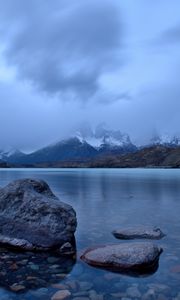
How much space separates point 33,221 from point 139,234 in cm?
557

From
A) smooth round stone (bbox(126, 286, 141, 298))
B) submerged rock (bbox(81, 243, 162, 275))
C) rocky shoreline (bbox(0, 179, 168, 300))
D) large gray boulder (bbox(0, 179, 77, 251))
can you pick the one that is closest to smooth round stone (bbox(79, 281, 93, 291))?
rocky shoreline (bbox(0, 179, 168, 300))

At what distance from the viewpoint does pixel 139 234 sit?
18.7 meters

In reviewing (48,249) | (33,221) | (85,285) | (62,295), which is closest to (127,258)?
(85,285)

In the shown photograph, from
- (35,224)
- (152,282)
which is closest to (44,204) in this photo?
(35,224)

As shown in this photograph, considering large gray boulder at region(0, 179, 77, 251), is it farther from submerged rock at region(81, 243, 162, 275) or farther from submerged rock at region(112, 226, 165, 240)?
submerged rock at region(112, 226, 165, 240)

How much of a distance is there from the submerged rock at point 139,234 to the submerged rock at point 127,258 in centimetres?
363

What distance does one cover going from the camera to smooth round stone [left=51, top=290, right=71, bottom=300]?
10531 millimetres

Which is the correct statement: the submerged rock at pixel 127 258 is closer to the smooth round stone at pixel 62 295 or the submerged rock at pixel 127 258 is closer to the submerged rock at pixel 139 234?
the smooth round stone at pixel 62 295

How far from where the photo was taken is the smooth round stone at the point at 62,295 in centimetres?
1053

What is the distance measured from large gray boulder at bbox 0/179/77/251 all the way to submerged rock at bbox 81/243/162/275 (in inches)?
89.2

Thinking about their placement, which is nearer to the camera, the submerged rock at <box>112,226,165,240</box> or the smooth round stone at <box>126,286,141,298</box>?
the smooth round stone at <box>126,286,141,298</box>

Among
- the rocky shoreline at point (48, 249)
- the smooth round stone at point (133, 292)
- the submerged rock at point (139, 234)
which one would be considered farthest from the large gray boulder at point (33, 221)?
the smooth round stone at point (133, 292)

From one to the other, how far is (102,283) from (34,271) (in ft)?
8.51

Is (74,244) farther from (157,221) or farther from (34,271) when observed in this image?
(157,221)
